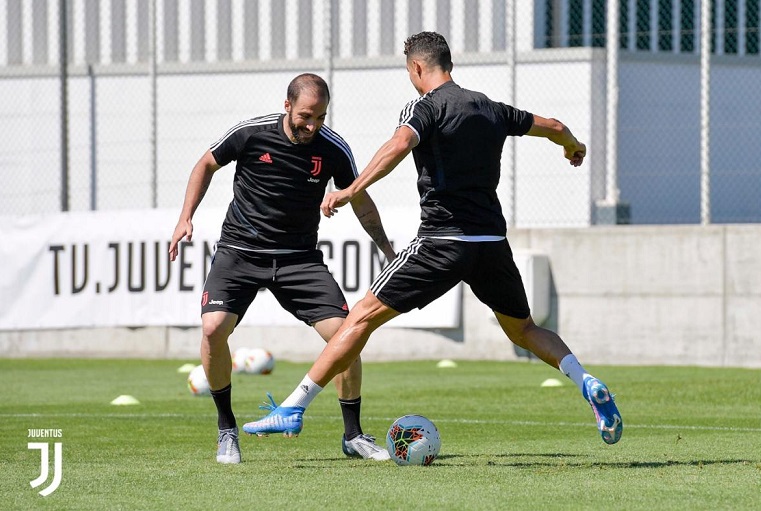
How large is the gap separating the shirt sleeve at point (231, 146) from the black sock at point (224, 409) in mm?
1237

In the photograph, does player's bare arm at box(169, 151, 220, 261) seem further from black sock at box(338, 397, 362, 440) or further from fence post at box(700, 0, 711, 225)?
fence post at box(700, 0, 711, 225)

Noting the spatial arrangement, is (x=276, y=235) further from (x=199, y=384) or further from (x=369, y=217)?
(x=199, y=384)

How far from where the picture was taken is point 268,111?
64.5 ft

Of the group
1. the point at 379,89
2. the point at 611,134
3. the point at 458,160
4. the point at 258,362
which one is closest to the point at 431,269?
the point at 458,160

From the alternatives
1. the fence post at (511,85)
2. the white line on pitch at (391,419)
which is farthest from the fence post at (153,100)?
the white line on pitch at (391,419)

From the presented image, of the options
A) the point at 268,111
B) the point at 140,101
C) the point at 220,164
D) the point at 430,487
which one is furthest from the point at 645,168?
the point at 430,487

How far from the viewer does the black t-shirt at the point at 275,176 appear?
771cm

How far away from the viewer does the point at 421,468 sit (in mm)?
7055

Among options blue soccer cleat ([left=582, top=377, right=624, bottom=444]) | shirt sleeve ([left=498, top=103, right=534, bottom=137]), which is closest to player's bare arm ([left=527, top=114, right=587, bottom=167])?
shirt sleeve ([left=498, top=103, right=534, bottom=137])

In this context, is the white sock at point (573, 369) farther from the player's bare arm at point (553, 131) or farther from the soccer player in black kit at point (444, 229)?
the player's bare arm at point (553, 131)

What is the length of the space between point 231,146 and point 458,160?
1365 mm

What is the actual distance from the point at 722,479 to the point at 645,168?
34.4 feet

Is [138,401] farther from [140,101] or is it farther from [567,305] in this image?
[140,101]

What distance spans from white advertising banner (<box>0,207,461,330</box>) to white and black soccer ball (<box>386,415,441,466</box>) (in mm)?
9692
